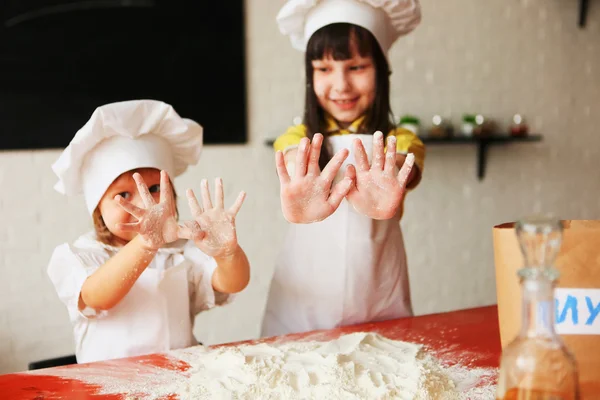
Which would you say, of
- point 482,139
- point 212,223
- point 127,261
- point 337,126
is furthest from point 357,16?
point 482,139

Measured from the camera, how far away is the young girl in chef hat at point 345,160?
130cm

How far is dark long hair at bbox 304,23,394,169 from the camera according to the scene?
4.24 ft

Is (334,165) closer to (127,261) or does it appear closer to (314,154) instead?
(314,154)

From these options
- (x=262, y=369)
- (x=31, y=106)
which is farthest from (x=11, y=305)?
(x=262, y=369)

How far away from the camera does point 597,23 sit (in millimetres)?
2910

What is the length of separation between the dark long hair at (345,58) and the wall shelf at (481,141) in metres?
1.18

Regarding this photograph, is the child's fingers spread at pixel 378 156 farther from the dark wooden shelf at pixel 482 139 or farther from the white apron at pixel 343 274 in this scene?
the dark wooden shelf at pixel 482 139

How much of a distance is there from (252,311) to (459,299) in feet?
3.55

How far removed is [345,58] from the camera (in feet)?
4.24

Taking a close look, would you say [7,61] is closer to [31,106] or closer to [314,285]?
[31,106]

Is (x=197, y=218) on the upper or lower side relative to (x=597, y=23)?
lower

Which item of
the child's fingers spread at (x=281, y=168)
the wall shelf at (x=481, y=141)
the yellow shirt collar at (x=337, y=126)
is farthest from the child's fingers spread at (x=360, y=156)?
the wall shelf at (x=481, y=141)

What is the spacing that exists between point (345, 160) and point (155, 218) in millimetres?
482

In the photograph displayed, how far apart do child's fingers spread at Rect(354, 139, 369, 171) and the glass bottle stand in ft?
1.30
